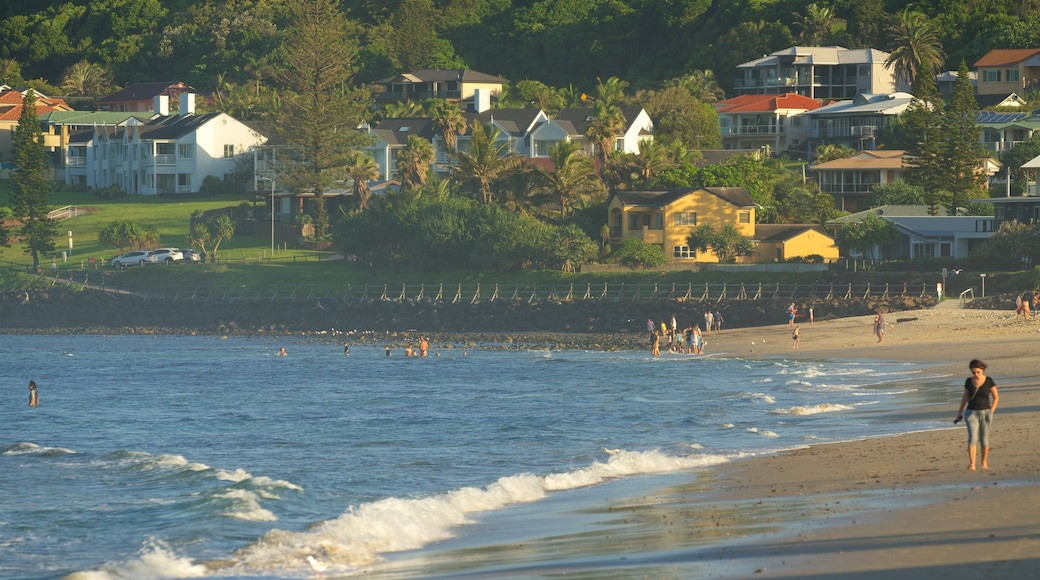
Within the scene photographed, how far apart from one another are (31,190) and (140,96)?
47.1 m

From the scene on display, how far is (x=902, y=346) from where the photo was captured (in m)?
44.7

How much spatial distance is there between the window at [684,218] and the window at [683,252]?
1238 mm

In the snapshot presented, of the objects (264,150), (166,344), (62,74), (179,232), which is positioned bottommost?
(166,344)

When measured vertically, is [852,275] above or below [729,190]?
below

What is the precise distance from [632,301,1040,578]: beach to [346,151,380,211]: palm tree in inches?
2409

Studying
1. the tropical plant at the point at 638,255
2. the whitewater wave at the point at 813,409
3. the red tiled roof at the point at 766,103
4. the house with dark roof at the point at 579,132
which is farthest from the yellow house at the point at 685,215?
the whitewater wave at the point at 813,409

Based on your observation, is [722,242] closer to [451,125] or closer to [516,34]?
[451,125]

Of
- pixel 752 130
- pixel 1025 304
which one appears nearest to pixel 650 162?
pixel 752 130

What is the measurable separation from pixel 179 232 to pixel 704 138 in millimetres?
37323

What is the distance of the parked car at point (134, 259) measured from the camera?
260ft

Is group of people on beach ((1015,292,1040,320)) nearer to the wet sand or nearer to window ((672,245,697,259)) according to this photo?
window ((672,245,697,259))

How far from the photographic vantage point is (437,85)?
403 ft

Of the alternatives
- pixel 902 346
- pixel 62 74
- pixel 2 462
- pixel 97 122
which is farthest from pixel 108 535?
pixel 62 74

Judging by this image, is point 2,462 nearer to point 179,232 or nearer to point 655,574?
point 655,574
